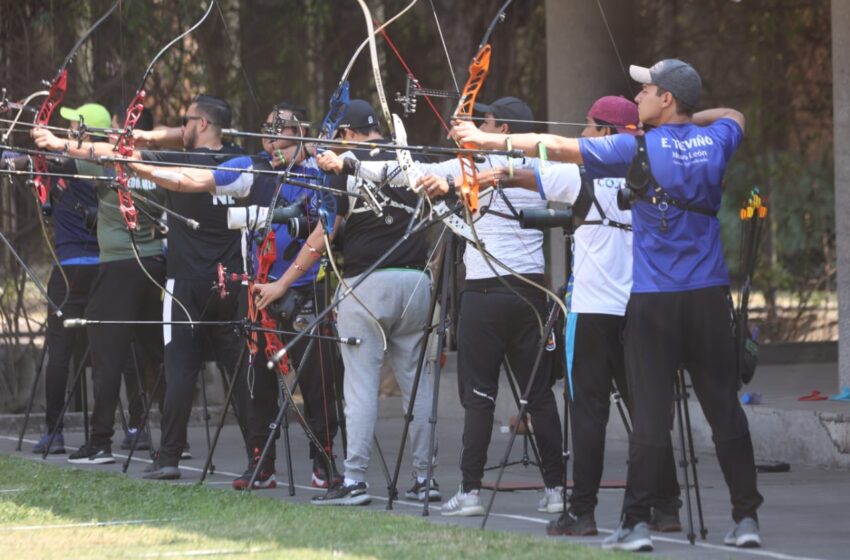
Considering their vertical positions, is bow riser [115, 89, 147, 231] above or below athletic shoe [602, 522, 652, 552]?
above

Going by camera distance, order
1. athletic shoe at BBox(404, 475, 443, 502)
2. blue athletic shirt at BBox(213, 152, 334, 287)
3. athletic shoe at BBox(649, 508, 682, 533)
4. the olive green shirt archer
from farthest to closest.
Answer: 1. the olive green shirt archer
2. blue athletic shirt at BBox(213, 152, 334, 287)
3. athletic shoe at BBox(404, 475, 443, 502)
4. athletic shoe at BBox(649, 508, 682, 533)

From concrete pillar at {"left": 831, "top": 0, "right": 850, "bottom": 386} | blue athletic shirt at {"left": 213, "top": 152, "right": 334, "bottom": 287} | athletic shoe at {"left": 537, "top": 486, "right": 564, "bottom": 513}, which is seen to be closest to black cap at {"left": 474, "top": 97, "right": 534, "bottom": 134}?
blue athletic shirt at {"left": 213, "top": 152, "right": 334, "bottom": 287}

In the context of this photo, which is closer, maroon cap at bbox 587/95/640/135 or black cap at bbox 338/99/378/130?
maroon cap at bbox 587/95/640/135

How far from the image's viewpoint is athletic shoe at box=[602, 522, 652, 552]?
18.2 feet

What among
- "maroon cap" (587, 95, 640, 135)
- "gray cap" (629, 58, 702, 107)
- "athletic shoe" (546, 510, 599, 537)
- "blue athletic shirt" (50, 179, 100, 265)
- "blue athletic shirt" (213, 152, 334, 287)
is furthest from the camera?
"blue athletic shirt" (50, 179, 100, 265)

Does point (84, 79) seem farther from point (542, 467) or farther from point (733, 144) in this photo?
point (733, 144)

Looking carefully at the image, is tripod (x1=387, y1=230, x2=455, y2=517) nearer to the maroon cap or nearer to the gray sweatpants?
the gray sweatpants

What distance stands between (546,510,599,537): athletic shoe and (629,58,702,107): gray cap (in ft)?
5.03

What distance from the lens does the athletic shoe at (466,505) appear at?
21.4 ft

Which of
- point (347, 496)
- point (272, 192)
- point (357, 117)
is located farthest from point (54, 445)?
point (357, 117)

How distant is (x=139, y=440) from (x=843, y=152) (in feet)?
13.6

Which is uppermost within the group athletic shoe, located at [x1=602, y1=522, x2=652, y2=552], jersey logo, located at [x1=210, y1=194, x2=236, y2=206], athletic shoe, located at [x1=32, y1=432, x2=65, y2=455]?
jersey logo, located at [x1=210, y1=194, x2=236, y2=206]

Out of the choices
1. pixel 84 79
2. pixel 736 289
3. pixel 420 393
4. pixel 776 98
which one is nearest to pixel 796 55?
pixel 776 98

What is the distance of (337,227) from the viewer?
6910 mm
